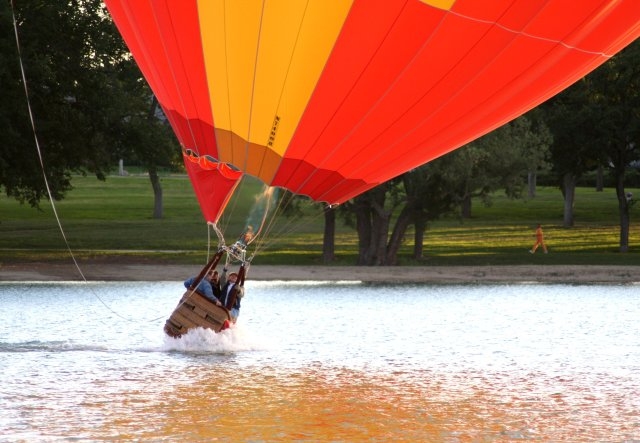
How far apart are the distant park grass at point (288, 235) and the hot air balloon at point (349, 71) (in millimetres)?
1691

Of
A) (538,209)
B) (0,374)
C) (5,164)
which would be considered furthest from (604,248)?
(0,374)

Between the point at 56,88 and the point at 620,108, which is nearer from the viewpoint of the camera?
the point at 56,88

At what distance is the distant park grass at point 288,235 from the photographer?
4312 cm

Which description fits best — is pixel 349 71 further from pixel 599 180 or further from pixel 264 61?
pixel 599 180

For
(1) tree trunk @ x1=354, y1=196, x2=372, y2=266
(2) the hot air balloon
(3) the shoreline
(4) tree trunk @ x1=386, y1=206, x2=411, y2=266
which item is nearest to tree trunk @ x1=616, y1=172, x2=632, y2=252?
(3) the shoreline

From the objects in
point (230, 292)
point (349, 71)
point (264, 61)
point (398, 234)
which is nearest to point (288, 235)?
point (398, 234)

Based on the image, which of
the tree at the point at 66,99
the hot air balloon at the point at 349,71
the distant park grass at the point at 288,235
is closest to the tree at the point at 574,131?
the distant park grass at the point at 288,235

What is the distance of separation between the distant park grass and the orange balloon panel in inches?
65.6

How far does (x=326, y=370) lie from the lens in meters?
20.0

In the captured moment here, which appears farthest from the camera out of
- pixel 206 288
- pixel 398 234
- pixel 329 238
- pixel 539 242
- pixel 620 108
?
pixel 620 108

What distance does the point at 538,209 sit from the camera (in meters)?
76.5

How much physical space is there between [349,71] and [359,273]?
2203 centimetres

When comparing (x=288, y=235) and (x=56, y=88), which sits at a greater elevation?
(x=56, y=88)

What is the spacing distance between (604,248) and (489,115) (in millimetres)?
33871
